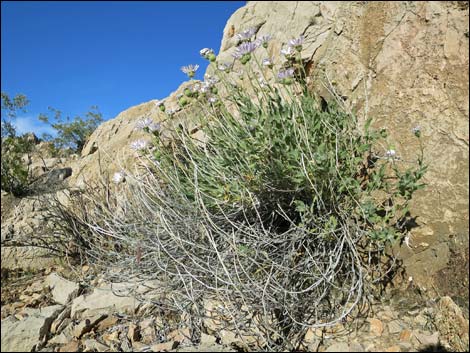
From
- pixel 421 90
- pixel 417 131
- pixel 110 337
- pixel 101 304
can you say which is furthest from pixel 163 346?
pixel 421 90

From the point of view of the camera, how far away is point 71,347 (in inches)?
71.7

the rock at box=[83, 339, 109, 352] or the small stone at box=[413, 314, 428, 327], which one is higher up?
the rock at box=[83, 339, 109, 352]

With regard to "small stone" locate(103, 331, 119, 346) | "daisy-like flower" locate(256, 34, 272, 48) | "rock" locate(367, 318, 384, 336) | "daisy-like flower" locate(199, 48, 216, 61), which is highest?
"daisy-like flower" locate(199, 48, 216, 61)

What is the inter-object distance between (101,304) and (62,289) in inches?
18.4

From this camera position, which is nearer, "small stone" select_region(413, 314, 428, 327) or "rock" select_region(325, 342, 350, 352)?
"rock" select_region(325, 342, 350, 352)

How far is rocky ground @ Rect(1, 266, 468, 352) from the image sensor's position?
1722 millimetres

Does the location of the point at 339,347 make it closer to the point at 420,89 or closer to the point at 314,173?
the point at 314,173

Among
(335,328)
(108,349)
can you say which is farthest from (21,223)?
(335,328)

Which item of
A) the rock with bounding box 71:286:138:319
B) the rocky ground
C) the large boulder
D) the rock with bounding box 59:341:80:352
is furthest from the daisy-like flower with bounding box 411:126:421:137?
the rock with bounding box 59:341:80:352

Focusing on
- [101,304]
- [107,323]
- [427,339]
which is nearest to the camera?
[427,339]

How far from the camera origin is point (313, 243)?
224 cm

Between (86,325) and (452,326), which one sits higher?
(86,325)

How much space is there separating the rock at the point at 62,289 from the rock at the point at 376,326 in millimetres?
1810

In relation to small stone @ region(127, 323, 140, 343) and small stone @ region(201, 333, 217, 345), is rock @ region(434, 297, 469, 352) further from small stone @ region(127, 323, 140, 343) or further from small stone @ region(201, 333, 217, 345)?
small stone @ region(127, 323, 140, 343)
